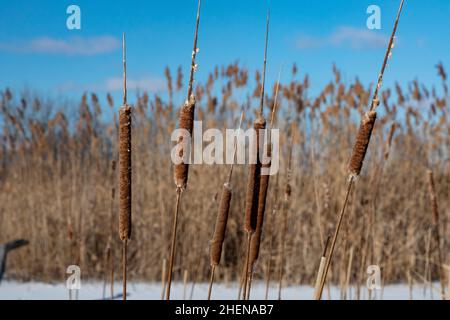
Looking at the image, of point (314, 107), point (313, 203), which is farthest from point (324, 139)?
point (313, 203)

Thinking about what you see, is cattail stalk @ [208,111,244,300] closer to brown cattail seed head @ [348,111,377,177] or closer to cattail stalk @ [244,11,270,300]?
cattail stalk @ [244,11,270,300]

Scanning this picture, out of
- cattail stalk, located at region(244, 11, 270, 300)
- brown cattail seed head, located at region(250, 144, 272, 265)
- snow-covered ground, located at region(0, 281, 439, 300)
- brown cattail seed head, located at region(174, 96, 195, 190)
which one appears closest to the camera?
brown cattail seed head, located at region(174, 96, 195, 190)

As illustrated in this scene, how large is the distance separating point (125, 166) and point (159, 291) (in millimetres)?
3221

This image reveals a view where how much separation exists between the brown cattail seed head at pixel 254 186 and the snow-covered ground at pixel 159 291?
8.85 feet

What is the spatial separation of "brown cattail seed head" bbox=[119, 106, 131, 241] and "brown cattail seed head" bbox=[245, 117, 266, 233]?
0.26 m

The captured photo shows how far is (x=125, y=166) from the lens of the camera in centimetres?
116

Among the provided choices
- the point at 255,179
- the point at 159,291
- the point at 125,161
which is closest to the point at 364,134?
the point at 255,179

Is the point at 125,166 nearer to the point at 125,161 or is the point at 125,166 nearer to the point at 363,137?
the point at 125,161

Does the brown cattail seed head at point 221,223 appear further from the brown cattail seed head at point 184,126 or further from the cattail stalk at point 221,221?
the brown cattail seed head at point 184,126

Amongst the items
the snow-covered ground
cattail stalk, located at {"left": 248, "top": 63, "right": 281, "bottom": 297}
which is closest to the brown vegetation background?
the snow-covered ground

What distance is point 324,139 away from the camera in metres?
5.43

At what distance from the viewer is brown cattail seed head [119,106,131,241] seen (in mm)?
1145

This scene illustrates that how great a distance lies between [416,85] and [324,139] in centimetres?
159
